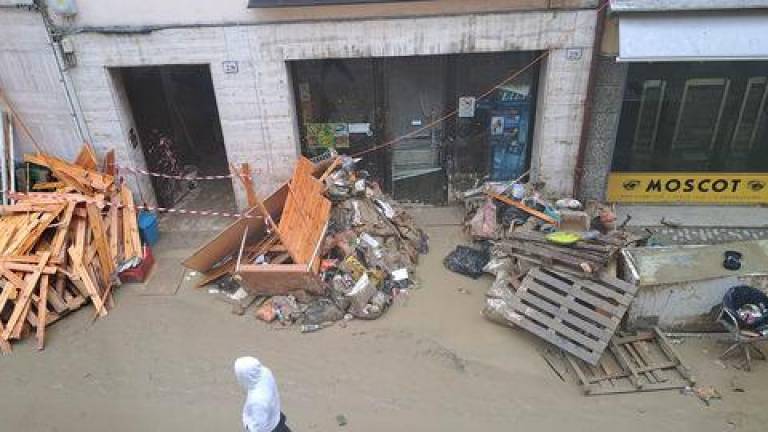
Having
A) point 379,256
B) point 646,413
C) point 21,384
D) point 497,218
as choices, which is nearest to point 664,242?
point 497,218

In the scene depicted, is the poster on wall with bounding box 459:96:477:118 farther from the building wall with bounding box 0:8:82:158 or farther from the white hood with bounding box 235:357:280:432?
the building wall with bounding box 0:8:82:158

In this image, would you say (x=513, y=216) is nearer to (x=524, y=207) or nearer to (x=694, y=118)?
(x=524, y=207)

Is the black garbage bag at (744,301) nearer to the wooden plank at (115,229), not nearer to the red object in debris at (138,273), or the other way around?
the red object in debris at (138,273)

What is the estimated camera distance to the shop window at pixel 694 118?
891 cm

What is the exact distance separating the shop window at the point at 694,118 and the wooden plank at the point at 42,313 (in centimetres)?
936

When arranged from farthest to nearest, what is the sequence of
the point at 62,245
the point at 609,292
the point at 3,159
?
1. the point at 3,159
2. the point at 62,245
3. the point at 609,292

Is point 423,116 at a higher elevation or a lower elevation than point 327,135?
higher

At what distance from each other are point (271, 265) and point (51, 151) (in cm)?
506

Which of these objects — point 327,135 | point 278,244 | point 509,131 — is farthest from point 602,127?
point 278,244

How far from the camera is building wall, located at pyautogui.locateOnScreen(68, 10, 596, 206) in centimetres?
845

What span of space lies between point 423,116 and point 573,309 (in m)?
4.55

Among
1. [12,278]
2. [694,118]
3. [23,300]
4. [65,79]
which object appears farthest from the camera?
[694,118]

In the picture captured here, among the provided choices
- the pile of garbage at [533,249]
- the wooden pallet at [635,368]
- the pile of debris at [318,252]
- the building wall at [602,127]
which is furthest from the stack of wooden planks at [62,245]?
the building wall at [602,127]

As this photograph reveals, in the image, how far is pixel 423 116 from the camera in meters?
9.90
